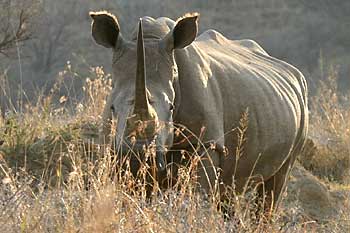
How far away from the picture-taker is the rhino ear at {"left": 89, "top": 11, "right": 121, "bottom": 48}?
18.3 ft

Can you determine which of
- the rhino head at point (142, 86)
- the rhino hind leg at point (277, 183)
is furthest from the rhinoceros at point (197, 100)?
the rhino hind leg at point (277, 183)

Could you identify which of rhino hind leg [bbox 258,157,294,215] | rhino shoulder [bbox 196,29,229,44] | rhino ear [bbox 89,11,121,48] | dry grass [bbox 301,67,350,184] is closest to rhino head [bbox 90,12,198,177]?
A: rhino ear [bbox 89,11,121,48]

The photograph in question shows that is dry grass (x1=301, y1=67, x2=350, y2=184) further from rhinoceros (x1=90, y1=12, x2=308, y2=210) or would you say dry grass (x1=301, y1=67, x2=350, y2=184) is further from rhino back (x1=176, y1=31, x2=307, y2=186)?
rhinoceros (x1=90, y1=12, x2=308, y2=210)

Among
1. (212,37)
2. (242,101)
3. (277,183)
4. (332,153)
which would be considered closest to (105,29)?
(242,101)

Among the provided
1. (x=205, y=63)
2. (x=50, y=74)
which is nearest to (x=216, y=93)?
(x=205, y=63)

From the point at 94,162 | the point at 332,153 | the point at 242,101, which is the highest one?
the point at 242,101

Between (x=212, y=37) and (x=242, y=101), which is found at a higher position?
(x=212, y=37)

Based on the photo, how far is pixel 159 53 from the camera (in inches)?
218

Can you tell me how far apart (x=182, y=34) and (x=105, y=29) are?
429 millimetres

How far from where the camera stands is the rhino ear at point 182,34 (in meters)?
5.59

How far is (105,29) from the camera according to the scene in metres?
5.63

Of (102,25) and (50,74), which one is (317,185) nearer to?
(102,25)

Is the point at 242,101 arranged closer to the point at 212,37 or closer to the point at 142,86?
the point at 212,37

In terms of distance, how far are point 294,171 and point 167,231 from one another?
5.40 m
